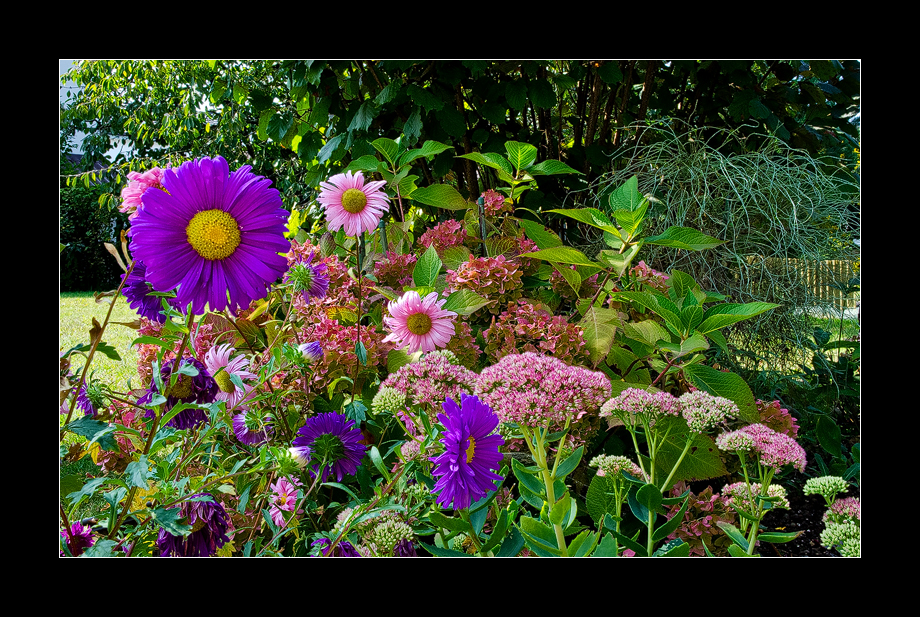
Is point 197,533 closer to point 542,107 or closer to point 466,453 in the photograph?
point 466,453

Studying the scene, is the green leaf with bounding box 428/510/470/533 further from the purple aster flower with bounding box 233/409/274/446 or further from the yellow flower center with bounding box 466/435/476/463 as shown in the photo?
the purple aster flower with bounding box 233/409/274/446

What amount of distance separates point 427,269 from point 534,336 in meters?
0.24

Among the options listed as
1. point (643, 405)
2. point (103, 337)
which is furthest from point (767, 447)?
point (103, 337)

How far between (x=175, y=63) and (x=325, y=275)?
147 inches

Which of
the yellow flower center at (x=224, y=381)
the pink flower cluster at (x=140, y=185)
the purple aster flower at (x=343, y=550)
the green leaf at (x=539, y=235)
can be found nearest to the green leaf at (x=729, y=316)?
the green leaf at (x=539, y=235)

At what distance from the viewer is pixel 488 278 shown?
45.8 inches

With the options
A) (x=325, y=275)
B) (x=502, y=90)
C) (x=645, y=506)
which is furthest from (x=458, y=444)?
Result: (x=502, y=90)

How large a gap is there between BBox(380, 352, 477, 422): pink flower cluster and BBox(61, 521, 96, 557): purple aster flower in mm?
383

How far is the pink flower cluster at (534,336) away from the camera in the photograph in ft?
3.51

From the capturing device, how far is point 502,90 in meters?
1.71

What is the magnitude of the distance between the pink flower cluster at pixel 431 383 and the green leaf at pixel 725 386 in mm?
397

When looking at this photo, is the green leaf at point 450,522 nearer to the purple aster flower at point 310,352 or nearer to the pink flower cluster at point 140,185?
the purple aster flower at point 310,352

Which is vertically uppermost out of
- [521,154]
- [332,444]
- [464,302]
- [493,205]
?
[521,154]
